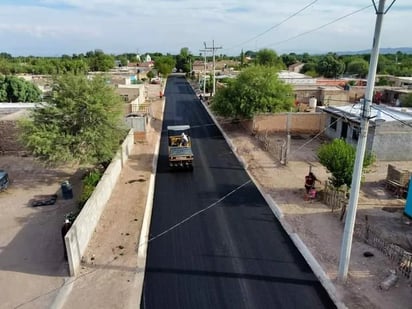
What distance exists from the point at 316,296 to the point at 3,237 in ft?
42.2

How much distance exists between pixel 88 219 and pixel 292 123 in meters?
23.1

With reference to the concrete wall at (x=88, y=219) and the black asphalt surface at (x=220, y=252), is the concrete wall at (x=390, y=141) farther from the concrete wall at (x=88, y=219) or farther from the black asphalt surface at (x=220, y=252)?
the concrete wall at (x=88, y=219)

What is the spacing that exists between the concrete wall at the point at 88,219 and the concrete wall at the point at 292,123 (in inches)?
590

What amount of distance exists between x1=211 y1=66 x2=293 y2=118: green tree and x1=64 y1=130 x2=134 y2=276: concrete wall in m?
14.0

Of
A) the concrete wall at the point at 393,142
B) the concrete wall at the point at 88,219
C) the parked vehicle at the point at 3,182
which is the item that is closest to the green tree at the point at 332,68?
the concrete wall at the point at 393,142

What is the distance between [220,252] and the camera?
13578mm

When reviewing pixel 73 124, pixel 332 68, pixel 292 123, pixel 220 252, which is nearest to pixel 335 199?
pixel 220 252

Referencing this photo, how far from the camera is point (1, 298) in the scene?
11.4m

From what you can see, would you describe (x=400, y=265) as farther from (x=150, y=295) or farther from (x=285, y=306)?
(x=150, y=295)

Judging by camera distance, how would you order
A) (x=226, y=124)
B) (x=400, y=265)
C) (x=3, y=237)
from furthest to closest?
(x=226, y=124) → (x=3, y=237) → (x=400, y=265)

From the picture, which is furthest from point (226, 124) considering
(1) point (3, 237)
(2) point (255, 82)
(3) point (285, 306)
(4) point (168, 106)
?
(3) point (285, 306)

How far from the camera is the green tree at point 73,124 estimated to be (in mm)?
19812

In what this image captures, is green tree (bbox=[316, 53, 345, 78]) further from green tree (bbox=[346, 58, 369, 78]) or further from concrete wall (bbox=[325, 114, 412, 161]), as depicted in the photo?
concrete wall (bbox=[325, 114, 412, 161])

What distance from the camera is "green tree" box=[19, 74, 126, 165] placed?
780 inches
